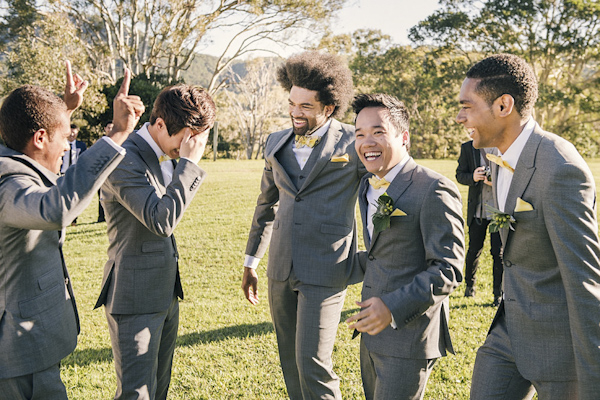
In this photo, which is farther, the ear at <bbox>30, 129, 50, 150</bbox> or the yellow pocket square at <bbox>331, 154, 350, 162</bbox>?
the yellow pocket square at <bbox>331, 154, 350, 162</bbox>

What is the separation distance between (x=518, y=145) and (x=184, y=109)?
191cm

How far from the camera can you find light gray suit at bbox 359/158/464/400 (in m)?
2.55

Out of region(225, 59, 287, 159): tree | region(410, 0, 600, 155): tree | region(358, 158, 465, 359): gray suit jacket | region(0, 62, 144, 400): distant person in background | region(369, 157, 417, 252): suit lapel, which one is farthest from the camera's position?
region(225, 59, 287, 159): tree

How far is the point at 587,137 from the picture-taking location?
37344mm

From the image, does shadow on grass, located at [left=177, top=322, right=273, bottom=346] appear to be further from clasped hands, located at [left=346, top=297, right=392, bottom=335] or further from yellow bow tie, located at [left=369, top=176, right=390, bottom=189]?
clasped hands, located at [left=346, top=297, right=392, bottom=335]

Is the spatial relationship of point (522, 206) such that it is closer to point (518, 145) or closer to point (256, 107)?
point (518, 145)

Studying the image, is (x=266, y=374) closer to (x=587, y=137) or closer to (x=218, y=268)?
(x=218, y=268)

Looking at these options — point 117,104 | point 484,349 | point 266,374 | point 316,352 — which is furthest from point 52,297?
point 266,374

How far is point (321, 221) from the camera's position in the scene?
12.0 feet

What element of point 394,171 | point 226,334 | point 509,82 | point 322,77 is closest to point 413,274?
point 394,171

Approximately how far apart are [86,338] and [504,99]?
5640mm

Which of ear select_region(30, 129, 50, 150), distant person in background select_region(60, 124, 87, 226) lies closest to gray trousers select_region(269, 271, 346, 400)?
ear select_region(30, 129, 50, 150)

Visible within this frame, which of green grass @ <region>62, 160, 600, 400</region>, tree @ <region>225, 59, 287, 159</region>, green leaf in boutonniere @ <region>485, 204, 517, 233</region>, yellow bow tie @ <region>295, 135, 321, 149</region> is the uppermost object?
→ tree @ <region>225, 59, 287, 159</region>

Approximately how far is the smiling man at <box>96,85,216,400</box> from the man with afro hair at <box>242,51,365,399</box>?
892mm
